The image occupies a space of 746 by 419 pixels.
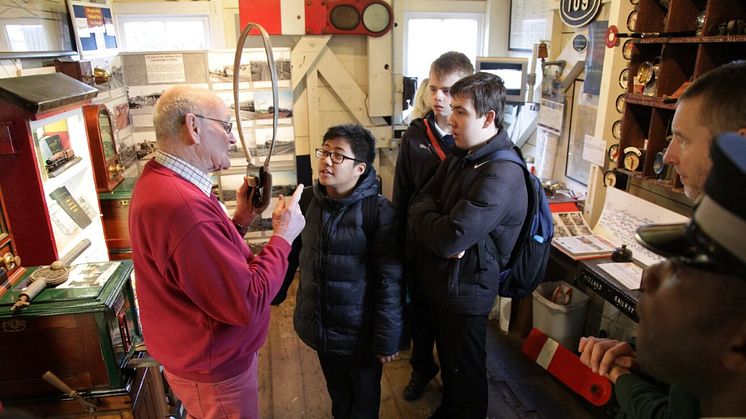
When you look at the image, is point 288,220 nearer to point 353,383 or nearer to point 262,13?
point 353,383

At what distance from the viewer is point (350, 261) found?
1903 millimetres

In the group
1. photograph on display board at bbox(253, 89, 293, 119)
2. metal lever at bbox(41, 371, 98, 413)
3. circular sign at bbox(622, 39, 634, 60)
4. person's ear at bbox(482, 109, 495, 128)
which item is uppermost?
circular sign at bbox(622, 39, 634, 60)

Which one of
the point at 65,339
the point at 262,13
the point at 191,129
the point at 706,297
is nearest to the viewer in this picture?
the point at 706,297

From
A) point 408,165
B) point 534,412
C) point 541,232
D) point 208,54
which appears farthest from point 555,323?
point 208,54

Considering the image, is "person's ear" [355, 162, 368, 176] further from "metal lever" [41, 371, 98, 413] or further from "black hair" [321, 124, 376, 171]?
"metal lever" [41, 371, 98, 413]

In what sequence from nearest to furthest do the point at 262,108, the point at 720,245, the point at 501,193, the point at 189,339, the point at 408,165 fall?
the point at 720,245 < the point at 189,339 < the point at 501,193 < the point at 408,165 < the point at 262,108

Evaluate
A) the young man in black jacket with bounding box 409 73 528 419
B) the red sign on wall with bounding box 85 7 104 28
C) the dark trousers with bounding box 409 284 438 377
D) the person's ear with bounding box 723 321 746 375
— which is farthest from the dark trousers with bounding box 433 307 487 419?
the red sign on wall with bounding box 85 7 104 28

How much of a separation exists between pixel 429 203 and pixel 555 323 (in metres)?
1.39

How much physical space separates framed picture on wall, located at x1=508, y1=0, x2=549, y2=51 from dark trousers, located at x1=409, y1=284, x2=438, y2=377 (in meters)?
2.35

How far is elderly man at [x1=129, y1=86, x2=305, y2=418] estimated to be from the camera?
53.6 inches

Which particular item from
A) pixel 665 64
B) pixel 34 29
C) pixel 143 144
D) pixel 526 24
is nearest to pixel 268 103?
pixel 143 144

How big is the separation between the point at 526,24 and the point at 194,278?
3626 mm

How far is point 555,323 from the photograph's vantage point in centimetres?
286

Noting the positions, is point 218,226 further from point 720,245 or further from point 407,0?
point 407,0
